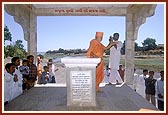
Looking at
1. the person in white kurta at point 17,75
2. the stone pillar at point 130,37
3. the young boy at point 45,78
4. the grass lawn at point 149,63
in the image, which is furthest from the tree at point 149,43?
the person in white kurta at point 17,75

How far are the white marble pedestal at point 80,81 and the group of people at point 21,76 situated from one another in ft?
4.00

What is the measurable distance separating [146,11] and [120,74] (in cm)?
226

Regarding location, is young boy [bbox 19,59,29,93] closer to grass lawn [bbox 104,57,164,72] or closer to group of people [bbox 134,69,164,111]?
group of people [bbox 134,69,164,111]

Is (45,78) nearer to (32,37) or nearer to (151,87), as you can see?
(32,37)

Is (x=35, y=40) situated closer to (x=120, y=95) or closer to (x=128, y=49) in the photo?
(x=128, y=49)

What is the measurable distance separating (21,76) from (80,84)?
77.4 inches

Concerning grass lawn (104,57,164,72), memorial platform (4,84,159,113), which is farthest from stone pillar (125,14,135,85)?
grass lawn (104,57,164,72)

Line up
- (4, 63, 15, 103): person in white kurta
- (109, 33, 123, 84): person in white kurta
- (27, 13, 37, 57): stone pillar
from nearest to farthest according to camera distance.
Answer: (4, 63, 15, 103): person in white kurta
(109, 33, 123, 84): person in white kurta
(27, 13, 37, 57): stone pillar

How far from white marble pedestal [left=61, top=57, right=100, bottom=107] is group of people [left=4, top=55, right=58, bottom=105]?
1221 mm

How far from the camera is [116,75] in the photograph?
9422 millimetres

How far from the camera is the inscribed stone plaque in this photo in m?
5.50

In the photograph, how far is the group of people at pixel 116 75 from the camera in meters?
5.91

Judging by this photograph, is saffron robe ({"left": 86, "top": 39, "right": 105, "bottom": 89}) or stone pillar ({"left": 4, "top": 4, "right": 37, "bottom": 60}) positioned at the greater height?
stone pillar ({"left": 4, "top": 4, "right": 37, "bottom": 60})

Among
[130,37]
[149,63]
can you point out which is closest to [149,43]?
[149,63]
